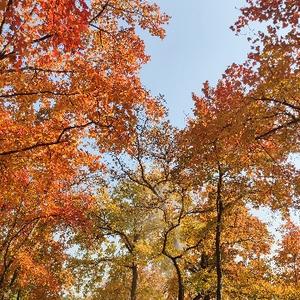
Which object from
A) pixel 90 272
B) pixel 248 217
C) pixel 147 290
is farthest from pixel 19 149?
pixel 147 290

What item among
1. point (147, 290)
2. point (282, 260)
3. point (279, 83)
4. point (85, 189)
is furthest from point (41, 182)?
point (282, 260)

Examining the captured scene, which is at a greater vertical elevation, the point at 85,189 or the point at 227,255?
the point at 85,189

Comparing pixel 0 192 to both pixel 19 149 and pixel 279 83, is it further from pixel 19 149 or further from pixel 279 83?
pixel 279 83

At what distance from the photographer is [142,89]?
464 inches

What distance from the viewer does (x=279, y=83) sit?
1102 centimetres

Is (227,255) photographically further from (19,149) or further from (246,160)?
(19,149)

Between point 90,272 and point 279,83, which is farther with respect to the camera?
point 90,272

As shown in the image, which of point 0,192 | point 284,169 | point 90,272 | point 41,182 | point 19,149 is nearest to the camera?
point 19,149

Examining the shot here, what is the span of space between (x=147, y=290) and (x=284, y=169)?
73.0ft

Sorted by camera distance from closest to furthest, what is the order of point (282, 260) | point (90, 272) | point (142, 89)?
point (142, 89)
point (90, 272)
point (282, 260)

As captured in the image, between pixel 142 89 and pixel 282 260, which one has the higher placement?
pixel 282 260

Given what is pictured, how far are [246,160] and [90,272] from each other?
15.2 meters

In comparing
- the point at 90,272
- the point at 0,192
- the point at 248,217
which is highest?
the point at 248,217

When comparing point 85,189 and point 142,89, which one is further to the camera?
point 85,189
